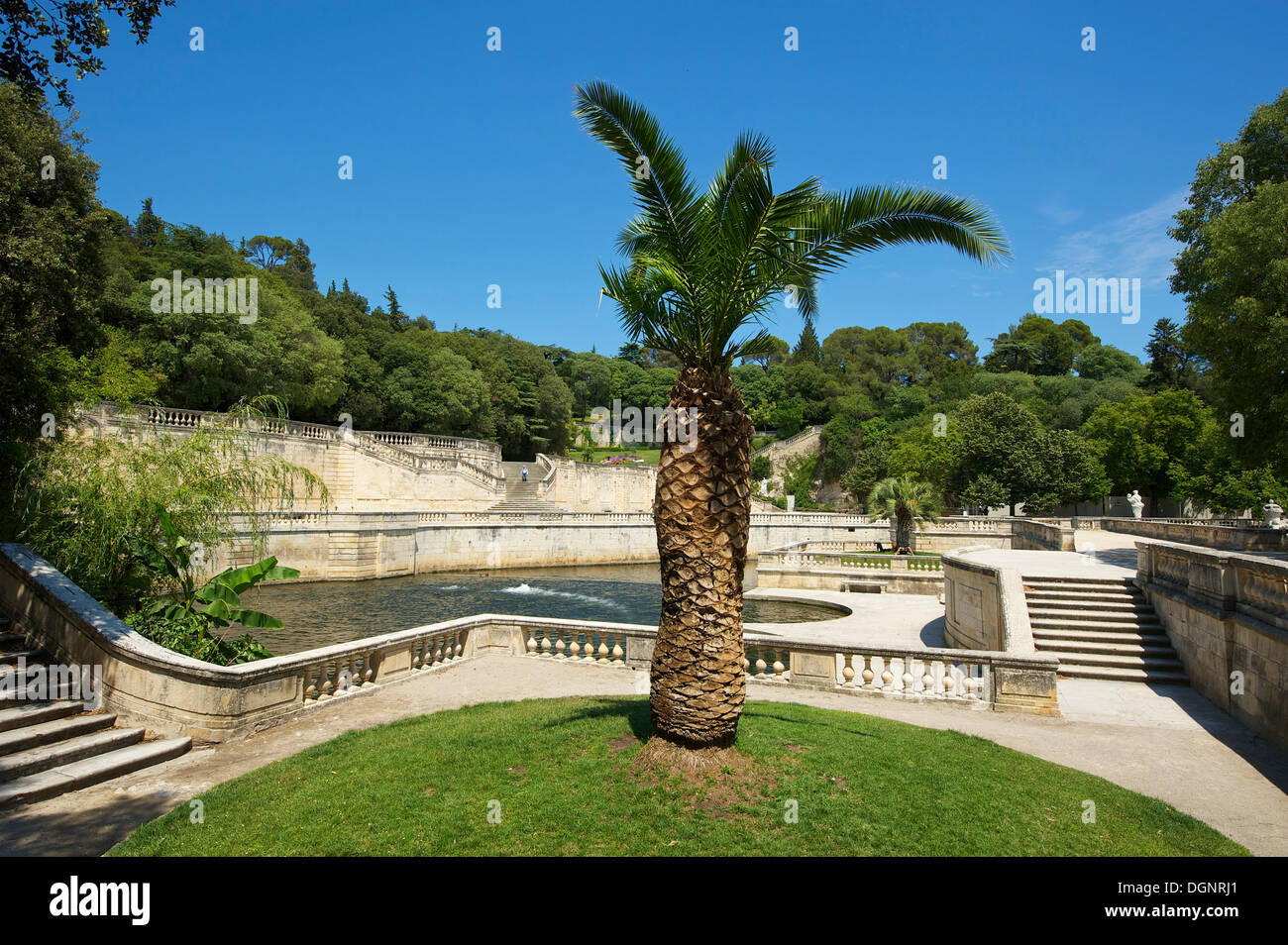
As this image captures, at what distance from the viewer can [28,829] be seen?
566 centimetres

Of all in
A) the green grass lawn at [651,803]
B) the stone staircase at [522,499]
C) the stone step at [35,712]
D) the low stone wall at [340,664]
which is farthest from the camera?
the stone staircase at [522,499]

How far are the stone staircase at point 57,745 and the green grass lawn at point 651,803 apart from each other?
1.51 metres

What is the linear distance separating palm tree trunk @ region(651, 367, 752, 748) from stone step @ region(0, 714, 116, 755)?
20.9 feet

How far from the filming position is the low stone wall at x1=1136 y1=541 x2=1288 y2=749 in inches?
338

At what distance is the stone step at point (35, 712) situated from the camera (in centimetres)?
716

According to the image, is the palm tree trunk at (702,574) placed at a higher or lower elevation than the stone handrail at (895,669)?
higher

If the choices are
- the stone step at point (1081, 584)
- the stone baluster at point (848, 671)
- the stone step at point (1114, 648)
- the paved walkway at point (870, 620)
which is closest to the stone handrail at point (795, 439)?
the paved walkway at point (870, 620)

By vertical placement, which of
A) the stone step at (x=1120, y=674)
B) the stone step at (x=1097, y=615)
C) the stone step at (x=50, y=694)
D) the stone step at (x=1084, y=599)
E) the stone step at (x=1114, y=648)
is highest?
the stone step at (x=1084, y=599)

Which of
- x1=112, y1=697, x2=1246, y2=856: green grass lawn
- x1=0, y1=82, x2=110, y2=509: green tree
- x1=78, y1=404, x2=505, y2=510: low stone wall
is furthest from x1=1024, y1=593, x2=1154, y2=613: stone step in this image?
x1=78, y1=404, x2=505, y2=510: low stone wall

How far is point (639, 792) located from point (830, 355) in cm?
10590

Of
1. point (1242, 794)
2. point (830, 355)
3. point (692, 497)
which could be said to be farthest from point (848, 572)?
point (830, 355)

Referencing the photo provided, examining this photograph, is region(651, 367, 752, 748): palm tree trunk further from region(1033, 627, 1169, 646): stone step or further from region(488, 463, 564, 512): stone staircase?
region(488, 463, 564, 512): stone staircase

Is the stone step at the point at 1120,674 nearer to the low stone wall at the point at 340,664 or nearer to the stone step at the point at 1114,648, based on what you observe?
the stone step at the point at 1114,648
